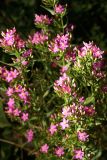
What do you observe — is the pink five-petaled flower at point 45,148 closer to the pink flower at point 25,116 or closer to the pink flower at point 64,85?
the pink flower at point 25,116

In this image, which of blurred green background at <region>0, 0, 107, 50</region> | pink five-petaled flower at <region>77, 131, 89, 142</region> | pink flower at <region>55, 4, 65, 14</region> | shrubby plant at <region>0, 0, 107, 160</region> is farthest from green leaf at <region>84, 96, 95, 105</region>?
blurred green background at <region>0, 0, 107, 50</region>

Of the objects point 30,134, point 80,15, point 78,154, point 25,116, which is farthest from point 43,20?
point 80,15

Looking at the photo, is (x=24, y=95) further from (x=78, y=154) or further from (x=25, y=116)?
(x=78, y=154)

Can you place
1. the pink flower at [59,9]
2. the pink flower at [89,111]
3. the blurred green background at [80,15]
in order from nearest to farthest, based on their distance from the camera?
1. the pink flower at [89,111]
2. the pink flower at [59,9]
3. the blurred green background at [80,15]

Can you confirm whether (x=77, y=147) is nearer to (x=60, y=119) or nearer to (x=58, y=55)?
(x=60, y=119)

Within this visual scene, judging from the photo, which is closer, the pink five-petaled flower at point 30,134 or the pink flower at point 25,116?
the pink flower at point 25,116

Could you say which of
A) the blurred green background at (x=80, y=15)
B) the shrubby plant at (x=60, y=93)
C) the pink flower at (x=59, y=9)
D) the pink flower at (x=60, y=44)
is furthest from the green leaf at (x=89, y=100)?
the blurred green background at (x=80, y=15)

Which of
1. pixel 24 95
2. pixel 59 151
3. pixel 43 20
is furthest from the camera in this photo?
pixel 43 20

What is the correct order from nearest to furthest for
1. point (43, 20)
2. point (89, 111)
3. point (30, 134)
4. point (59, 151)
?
point (89, 111) < point (59, 151) < point (43, 20) < point (30, 134)

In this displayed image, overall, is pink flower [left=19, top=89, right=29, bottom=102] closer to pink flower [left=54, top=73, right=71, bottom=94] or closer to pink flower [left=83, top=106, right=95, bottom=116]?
pink flower [left=54, top=73, right=71, bottom=94]
